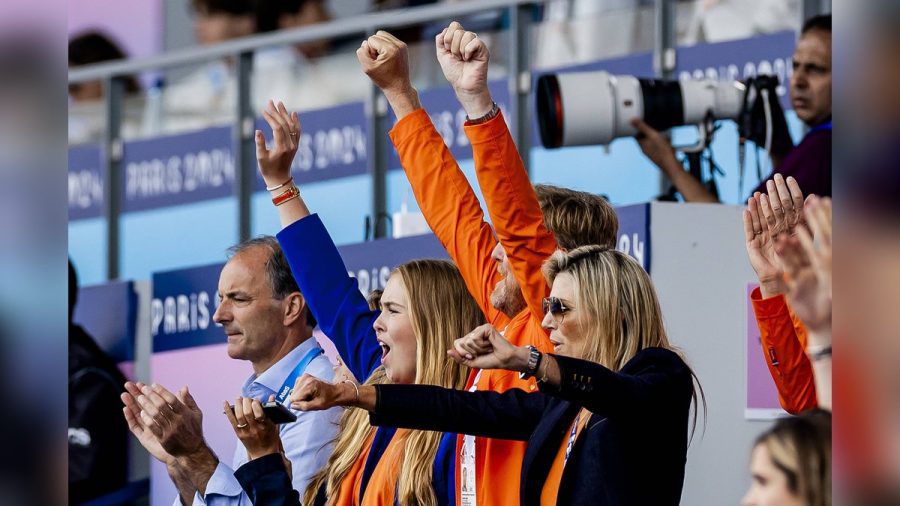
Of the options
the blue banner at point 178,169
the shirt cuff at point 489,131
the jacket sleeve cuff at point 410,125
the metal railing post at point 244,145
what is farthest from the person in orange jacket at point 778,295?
the blue banner at point 178,169

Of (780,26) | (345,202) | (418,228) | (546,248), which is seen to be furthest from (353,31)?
(546,248)

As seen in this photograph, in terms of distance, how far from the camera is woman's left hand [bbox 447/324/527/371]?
2373 millimetres

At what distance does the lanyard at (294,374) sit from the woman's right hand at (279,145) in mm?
536

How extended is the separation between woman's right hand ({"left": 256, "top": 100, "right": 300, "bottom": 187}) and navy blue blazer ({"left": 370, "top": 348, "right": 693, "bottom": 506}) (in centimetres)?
102

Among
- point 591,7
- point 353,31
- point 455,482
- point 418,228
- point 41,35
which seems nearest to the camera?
point 41,35

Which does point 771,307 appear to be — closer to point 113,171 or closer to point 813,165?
point 813,165

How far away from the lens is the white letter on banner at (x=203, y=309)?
195 inches

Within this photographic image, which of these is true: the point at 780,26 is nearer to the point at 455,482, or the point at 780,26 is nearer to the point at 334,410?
the point at 334,410

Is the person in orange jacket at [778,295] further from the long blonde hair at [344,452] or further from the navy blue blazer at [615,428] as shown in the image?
the long blonde hair at [344,452]

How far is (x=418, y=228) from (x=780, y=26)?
4.35 feet

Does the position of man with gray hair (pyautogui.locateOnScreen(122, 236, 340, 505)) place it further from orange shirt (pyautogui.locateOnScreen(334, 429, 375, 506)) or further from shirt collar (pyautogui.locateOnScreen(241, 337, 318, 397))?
orange shirt (pyautogui.locateOnScreen(334, 429, 375, 506))

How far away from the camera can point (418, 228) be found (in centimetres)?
465

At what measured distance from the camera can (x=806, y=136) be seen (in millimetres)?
4055

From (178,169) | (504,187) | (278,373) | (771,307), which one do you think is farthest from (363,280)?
(178,169)
